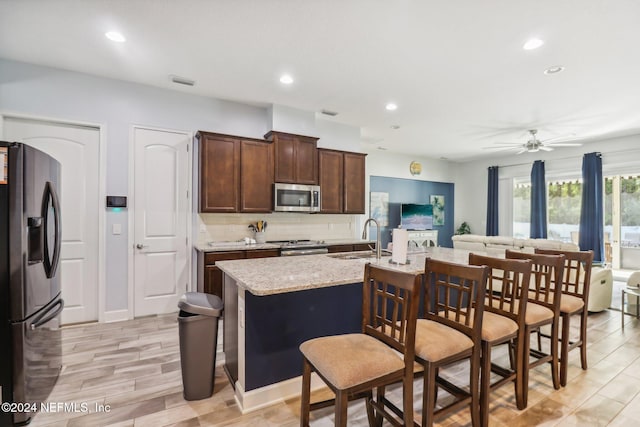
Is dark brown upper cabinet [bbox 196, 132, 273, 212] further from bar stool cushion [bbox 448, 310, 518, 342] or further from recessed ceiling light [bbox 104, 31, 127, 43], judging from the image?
bar stool cushion [bbox 448, 310, 518, 342]

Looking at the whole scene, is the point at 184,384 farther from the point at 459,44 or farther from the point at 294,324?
the point at 459,44

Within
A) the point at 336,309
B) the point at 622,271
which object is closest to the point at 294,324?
the point at 336,309

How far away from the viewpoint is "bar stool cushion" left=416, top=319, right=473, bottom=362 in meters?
1.58

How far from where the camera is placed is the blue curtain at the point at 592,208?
611 cm

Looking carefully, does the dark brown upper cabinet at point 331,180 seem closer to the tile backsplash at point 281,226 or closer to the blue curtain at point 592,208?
the tile backsplash at point 281,226

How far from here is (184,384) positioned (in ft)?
7.09

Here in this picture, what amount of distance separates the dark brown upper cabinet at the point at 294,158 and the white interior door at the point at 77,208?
2182 mm

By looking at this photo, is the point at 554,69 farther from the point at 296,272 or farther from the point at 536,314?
the point at 296,272

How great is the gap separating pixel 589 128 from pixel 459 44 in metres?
4.28

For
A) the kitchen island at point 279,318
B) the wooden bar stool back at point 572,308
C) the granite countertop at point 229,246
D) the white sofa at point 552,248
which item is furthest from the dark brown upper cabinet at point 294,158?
the wooden bar stool back at point 572,308

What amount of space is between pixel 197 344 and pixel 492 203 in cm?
806

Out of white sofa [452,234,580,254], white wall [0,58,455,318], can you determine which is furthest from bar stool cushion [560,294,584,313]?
white wall [0,58,455,318]

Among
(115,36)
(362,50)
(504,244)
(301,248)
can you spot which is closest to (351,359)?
(362,50)

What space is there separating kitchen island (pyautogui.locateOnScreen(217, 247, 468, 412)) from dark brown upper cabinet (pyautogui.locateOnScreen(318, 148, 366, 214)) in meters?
2.65
